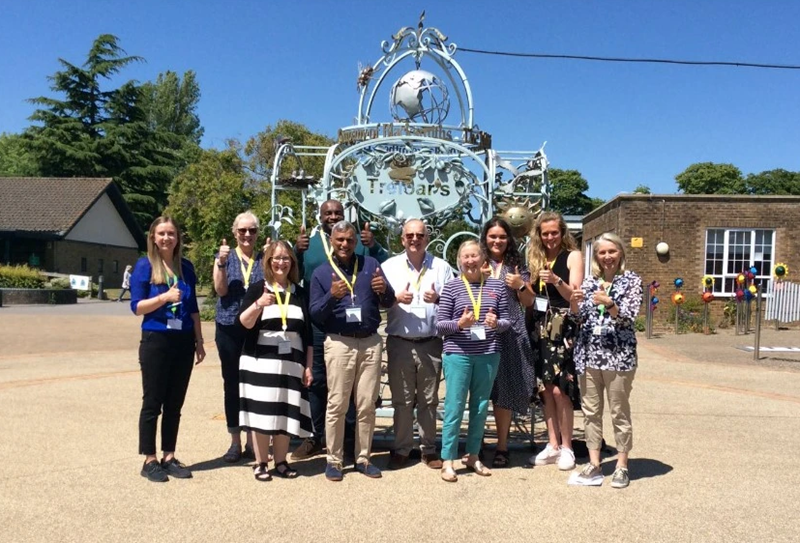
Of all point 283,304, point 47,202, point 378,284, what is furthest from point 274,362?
point 47,202

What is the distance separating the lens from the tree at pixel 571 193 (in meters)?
63.6

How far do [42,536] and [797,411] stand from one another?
7144 millimetres

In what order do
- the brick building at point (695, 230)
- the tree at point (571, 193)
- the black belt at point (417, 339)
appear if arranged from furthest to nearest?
the tree at point (571, 193) → the brick building at point (695, 230) → the black belt at point (417, 339)

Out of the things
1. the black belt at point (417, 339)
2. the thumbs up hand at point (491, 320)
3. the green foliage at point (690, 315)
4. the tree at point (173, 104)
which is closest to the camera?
the thumbs up hand at point (491, 320)

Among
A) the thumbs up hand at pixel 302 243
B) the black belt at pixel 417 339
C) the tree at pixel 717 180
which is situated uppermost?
the tree at pixel 717 180

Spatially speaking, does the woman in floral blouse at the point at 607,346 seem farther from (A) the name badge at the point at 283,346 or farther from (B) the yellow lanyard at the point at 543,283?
(A) the name badge at the point at 283,346

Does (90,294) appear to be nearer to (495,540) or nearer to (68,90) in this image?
(68,90)

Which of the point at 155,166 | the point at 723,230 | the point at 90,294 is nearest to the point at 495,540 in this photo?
the point at 723,230

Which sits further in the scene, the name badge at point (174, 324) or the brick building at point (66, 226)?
the brick building at point (66, 226)

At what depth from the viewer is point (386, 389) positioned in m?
8.22

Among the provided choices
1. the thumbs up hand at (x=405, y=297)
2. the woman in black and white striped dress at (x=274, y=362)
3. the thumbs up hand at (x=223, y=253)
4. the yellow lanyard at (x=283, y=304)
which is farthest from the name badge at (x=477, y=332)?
the thumbs up hand at (x=223, y=253)

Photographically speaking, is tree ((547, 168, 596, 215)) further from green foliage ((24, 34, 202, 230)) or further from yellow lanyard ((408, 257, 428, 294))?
yellow lanyard ((408, 257, 428, 294))

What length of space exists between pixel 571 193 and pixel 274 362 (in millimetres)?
62521

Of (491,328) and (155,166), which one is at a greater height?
(155,166)
